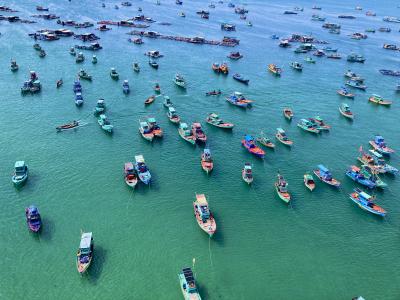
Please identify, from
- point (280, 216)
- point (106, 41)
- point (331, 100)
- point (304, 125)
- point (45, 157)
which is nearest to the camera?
point (280, 216)

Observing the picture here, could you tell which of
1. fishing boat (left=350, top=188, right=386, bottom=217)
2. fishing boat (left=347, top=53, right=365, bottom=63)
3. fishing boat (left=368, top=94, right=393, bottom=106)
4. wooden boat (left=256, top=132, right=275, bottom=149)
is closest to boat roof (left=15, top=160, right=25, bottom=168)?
wooden boat (left=256, top=132, right=275, bottom=149)

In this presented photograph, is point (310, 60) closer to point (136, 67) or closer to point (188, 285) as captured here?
point (136, 67)

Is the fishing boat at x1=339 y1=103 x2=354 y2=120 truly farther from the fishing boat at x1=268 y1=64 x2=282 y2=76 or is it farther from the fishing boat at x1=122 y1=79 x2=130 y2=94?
the fishing boat at x1=122 y1=79 x2=130 y2=94

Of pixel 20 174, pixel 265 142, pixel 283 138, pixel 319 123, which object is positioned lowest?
pixel 20 174

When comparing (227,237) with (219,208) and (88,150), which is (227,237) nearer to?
(219,208)

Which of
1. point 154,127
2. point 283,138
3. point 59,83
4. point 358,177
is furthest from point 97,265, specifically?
point 59,83

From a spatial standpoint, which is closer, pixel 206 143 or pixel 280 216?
pixel 280 216

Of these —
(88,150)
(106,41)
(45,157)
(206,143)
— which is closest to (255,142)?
(206,143)
